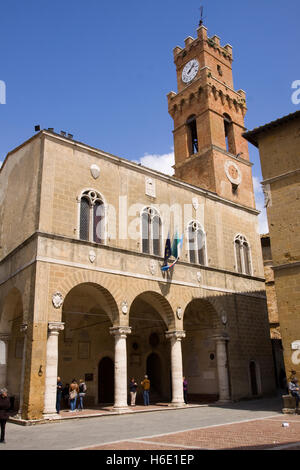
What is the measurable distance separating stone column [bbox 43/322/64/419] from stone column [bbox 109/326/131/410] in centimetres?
275

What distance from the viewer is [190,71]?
30531mm

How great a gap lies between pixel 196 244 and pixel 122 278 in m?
5.50

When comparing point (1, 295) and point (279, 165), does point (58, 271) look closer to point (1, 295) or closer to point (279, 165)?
point (1, 295)

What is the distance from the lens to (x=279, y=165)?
1744 cm

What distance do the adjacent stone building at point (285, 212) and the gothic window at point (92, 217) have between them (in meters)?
6.93

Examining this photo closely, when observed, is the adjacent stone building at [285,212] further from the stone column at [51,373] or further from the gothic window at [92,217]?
the stone column at [51,373]

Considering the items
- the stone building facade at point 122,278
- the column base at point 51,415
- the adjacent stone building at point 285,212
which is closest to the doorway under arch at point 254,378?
the stone building facade at point 122,278

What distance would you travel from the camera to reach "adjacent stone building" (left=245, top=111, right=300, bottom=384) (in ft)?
51.3

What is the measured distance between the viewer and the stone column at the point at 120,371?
53.2ft

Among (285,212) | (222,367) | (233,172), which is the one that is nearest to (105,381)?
(222,367)

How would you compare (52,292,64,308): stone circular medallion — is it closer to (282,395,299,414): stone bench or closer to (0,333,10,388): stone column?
Answer: (0,333,10,388): stone column

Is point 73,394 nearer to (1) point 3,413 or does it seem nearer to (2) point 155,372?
(1) point 3,413
